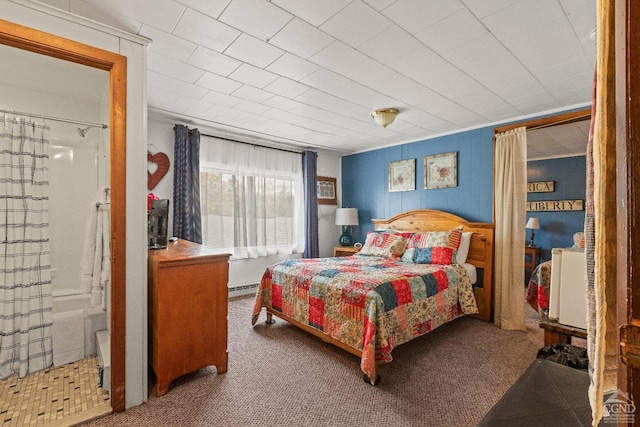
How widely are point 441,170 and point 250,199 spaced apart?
277 centimetres

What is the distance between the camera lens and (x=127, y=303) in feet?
6.03

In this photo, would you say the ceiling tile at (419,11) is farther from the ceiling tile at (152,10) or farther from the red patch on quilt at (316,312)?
the red patch on quilt at (316,312)

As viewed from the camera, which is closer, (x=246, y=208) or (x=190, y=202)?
(x=190, y=202)

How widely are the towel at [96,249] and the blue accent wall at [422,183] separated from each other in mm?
3791

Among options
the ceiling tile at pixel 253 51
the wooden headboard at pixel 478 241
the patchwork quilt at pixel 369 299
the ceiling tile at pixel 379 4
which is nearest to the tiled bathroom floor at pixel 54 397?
the patchwork quilt at pixel 369 299

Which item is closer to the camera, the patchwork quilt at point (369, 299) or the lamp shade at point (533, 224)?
the patchwork quilt at point (369, 299)

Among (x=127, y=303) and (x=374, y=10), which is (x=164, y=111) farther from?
(x=374, y=10)

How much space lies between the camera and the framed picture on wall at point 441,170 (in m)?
4.05

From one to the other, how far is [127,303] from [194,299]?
1.32ft

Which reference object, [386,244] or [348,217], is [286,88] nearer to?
[386,244]

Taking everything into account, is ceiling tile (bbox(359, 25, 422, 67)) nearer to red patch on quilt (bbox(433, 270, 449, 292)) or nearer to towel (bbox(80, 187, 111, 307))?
red patch on quilt (bbox(433, 270, 449, 292))

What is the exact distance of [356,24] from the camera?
1818 millimetres

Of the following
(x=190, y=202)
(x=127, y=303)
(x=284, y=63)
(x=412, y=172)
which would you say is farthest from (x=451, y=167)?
(x=127, y=303)

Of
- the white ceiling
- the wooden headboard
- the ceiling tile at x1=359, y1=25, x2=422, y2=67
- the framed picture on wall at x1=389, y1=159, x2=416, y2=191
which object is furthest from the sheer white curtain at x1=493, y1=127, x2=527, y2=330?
the ceiling tile at x1=359, y1=25, x2=422, y2=67
